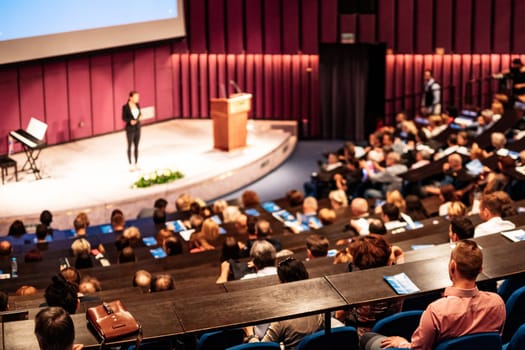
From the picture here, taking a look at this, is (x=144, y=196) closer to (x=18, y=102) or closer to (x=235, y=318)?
(x=18, y=102)

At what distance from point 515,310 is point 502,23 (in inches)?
531

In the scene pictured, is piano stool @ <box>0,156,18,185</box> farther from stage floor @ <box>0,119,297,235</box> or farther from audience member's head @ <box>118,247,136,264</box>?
audience member's head @ <box>118,247,136,264</box>

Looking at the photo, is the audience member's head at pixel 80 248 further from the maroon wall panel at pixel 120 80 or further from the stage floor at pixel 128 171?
the maroon wall panel at pixel 120 80

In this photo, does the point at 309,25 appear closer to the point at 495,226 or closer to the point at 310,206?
the point at 310,206

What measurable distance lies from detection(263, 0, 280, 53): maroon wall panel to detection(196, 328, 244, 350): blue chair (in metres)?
14.1

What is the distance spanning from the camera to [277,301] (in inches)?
172

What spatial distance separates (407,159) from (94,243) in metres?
4.68

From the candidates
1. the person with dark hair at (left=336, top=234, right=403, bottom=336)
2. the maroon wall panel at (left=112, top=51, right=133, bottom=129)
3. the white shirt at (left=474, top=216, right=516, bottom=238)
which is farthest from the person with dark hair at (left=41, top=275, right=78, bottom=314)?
the maroon wall panel at (left=112, top=51, right=133, bottom=129)

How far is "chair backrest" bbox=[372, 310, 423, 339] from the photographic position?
4.39 meters

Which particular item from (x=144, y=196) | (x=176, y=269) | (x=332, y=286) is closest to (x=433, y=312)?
(x=332, y=286)

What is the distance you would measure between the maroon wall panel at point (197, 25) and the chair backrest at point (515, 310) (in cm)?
1419

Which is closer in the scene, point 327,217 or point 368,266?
point 368,266

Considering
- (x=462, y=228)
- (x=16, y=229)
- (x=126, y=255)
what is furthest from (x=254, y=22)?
(x=462, y=228)

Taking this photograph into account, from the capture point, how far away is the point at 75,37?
14680mm
